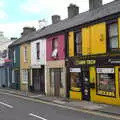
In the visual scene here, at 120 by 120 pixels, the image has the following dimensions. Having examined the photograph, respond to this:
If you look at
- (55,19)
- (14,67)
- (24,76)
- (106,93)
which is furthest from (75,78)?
(14,67)

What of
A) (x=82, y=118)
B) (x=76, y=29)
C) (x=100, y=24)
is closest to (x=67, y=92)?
(x=76, y=29)

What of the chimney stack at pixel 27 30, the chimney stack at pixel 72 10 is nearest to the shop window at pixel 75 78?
the chimney stack at pixel 72 10

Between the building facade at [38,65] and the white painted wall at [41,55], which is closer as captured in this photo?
the white painted wall at [41,55]

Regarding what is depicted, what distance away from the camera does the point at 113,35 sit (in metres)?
23.5

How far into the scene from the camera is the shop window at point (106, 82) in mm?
23319

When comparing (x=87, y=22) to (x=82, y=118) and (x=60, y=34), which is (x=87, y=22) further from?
(x=82, y=118)

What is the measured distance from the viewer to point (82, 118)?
17.1m

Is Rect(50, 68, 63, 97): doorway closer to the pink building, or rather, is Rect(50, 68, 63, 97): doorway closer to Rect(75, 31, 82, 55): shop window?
the pink building

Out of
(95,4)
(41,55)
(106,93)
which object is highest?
(95,4)

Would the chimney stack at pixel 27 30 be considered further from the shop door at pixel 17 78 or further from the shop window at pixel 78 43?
the shop window at pixel 78 43

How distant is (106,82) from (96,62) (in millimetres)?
1704

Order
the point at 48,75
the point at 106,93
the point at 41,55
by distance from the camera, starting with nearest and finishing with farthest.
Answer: the point at 106,93, the point at 48,75, the point at 41,55

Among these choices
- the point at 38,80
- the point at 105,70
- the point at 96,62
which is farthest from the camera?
the point at 38,80

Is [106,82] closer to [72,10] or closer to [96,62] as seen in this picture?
[96,62]
